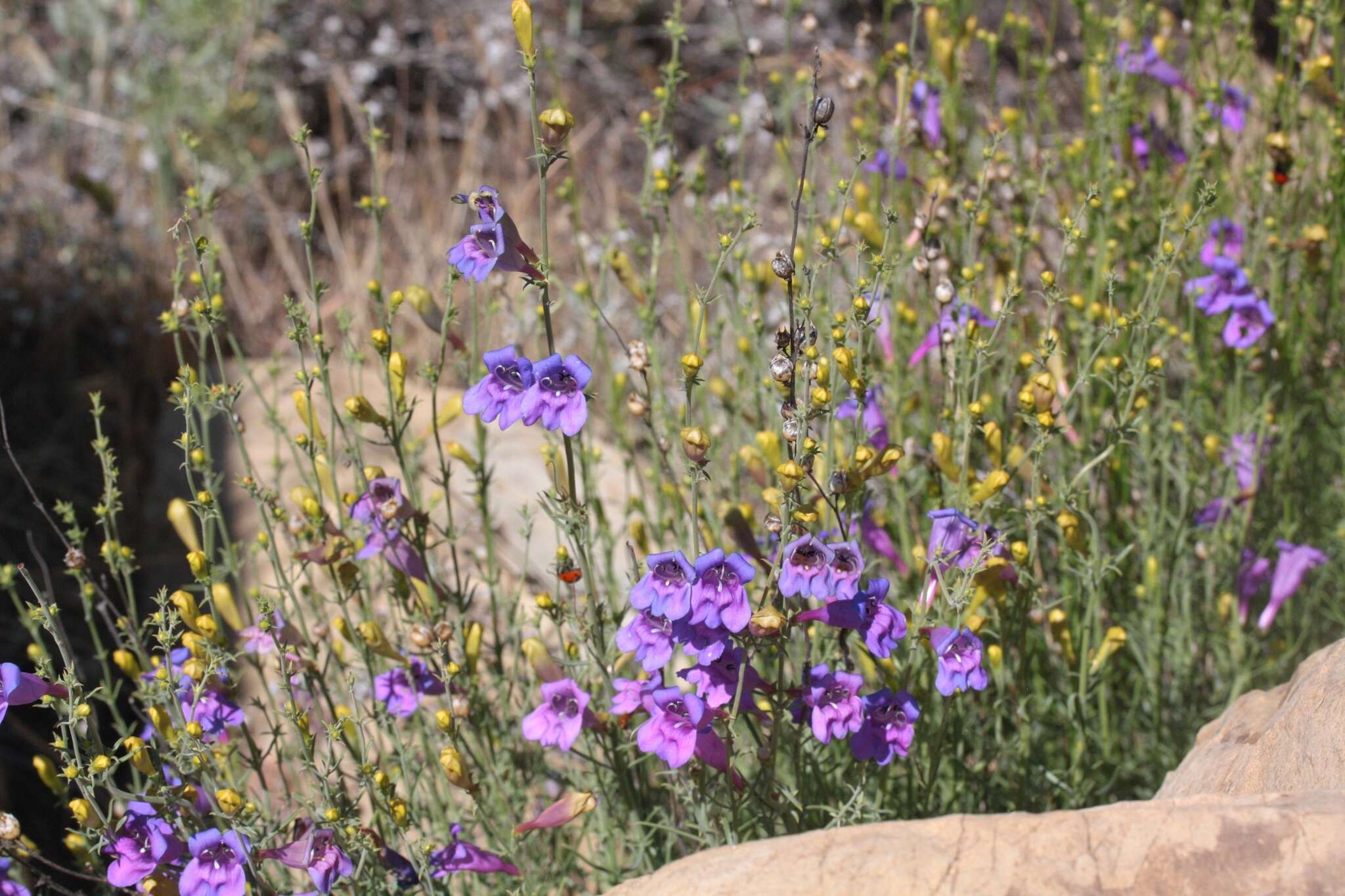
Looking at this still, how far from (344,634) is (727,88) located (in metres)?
5.13

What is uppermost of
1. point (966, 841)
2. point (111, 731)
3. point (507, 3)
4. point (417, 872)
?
point (507, 3)

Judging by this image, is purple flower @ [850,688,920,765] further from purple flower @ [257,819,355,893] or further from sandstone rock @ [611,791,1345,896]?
purple flower @ [257,819,355,893]

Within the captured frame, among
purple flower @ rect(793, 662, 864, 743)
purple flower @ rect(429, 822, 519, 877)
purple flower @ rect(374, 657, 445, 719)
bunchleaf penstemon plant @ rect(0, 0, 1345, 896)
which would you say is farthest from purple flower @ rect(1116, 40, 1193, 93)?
purple flower @ rect(429, 822, 519, 877)

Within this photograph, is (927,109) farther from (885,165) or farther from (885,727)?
(885,727)

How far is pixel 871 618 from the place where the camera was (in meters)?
1.79

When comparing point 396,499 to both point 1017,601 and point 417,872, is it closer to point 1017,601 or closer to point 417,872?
point 417,872

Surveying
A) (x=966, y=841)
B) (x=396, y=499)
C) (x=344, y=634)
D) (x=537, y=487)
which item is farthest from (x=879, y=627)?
(x=537, y=487)

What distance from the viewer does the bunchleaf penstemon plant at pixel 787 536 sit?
1.82 meters

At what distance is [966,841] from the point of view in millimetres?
1550

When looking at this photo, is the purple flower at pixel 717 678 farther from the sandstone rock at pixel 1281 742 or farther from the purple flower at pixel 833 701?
the sandstone rock at pixel 1281 742

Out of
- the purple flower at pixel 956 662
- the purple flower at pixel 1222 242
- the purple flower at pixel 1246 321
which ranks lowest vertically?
the purple flower at pixel 956 662

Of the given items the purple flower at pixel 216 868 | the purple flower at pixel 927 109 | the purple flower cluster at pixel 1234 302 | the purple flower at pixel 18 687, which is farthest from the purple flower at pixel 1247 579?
the purple flower at pixel 18 687

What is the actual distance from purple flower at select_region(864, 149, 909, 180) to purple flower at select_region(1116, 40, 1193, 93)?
2.01ft

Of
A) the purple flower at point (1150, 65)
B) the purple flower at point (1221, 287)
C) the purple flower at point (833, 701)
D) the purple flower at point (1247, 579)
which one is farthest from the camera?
the purple flower at point (1150, 65)
